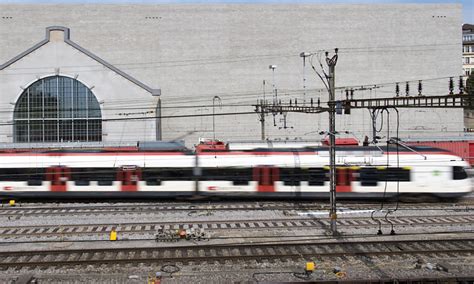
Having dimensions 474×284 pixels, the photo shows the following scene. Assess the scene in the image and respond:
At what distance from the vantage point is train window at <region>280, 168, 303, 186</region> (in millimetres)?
23656

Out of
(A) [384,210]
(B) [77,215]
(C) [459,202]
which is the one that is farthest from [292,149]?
(B) [77,215]

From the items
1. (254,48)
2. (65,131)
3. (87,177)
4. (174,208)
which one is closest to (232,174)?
(174,208)

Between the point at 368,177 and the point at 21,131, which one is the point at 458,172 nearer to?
the point at 368,177

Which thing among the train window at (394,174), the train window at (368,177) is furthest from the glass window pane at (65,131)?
the train window at (394,174)

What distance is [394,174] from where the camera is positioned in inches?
915

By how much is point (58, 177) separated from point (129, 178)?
3825 mm

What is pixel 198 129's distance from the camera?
2442 inches

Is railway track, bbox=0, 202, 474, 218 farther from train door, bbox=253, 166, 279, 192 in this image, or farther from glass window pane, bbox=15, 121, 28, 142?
glass window pane, bbox=15, 121, 28, 142

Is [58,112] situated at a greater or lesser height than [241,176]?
greater

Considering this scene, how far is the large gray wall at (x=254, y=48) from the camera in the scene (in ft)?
203

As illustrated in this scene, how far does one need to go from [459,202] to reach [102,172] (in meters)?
19.1

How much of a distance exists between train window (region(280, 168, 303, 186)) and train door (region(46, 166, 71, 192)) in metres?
11.5

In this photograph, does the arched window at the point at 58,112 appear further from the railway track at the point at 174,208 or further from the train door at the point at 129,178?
the railway track at the point at 174,208

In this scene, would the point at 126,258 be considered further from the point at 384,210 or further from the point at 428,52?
the point at 428,52
